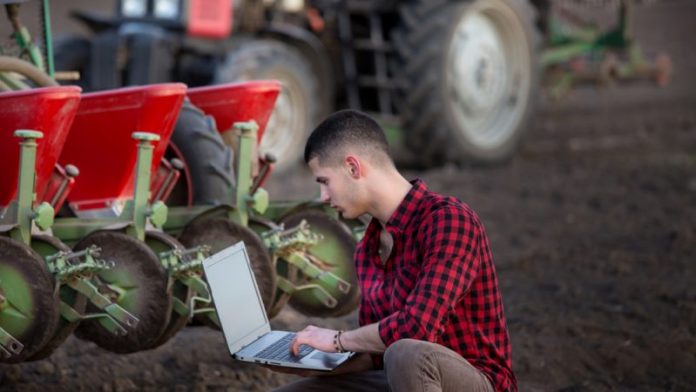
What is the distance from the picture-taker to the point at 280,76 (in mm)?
10234

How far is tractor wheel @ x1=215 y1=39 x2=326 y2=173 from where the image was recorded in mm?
9906

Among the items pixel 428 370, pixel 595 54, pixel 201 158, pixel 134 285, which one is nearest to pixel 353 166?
pixel 428 370

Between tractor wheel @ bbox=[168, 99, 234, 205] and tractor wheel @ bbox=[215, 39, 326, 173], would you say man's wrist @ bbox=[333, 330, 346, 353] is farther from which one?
tractor wheel @ bbox=[215, 39, 326, 173]

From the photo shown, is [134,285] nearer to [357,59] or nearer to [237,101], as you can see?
[237,101]

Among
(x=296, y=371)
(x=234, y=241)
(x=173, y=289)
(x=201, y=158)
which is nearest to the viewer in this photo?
(x=296, y=371)

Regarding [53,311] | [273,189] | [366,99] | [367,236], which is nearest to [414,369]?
[367,236]

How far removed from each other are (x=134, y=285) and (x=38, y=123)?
0.65 metres

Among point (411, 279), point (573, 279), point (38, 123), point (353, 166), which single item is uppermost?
point (38, 123)

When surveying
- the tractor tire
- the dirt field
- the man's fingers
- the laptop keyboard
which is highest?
the tractor tire

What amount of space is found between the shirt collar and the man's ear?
0.47ft

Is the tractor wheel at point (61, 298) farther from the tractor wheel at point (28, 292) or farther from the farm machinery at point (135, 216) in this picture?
the tractor wheel at point (28, 292)

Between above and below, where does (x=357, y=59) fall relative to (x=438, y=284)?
above

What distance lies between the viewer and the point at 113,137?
199 inches

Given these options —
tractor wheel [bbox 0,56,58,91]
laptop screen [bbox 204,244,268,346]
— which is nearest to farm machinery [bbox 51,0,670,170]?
tractor wheel [bbox 0,56,58,91]
